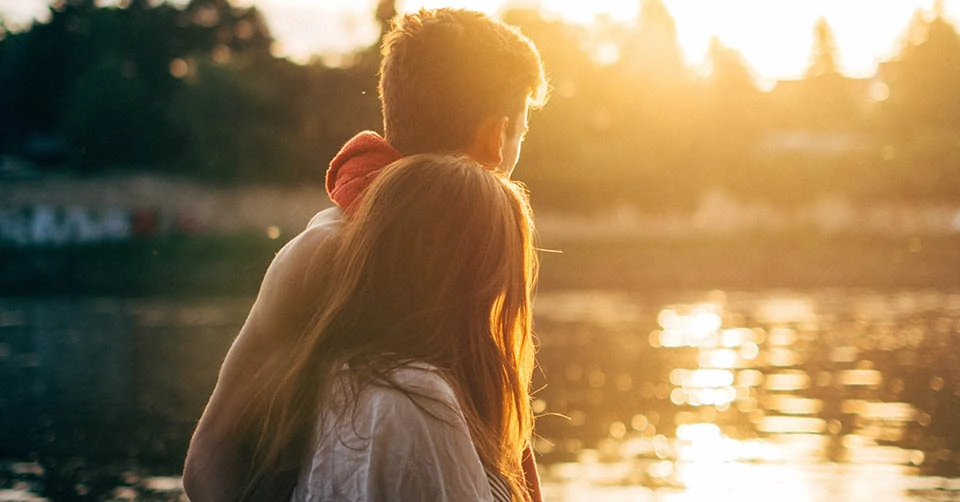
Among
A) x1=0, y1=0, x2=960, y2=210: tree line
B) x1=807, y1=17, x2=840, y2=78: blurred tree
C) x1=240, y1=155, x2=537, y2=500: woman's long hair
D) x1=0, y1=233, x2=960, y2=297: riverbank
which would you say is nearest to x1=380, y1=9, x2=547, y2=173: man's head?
x1=240, y1=155, x2=537, y2=500: woman's long hair

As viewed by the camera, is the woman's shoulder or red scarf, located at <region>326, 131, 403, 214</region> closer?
the woman's shoulder

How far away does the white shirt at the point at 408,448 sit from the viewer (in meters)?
1.80

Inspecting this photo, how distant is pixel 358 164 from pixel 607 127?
53651 millimetres

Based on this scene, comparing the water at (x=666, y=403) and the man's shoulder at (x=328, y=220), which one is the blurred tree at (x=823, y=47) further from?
the man's shoulder at (x=328, y=220)

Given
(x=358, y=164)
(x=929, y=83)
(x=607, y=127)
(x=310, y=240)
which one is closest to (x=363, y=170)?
(x=358, y=164)

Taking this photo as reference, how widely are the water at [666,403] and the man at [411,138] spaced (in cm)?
244

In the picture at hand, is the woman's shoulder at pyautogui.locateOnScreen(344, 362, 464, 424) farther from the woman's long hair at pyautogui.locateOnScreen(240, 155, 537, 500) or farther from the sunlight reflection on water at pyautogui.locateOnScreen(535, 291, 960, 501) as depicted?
the sunlight reflection on water at pyautogui.locateOnScreen(535, 291, 960, 501)

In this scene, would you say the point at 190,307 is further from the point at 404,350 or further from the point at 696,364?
the point at 404,350

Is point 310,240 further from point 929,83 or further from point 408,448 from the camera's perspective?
point 929,83

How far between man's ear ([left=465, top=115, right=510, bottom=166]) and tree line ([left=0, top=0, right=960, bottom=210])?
42.2 m

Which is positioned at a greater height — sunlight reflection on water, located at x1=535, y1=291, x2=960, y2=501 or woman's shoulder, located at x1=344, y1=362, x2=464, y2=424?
woman's shoulder, located at x1=344, y1=362, x2=464, y2=424

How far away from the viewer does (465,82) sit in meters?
2.44

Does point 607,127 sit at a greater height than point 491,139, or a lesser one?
greater

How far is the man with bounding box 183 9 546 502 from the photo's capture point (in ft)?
7.87
